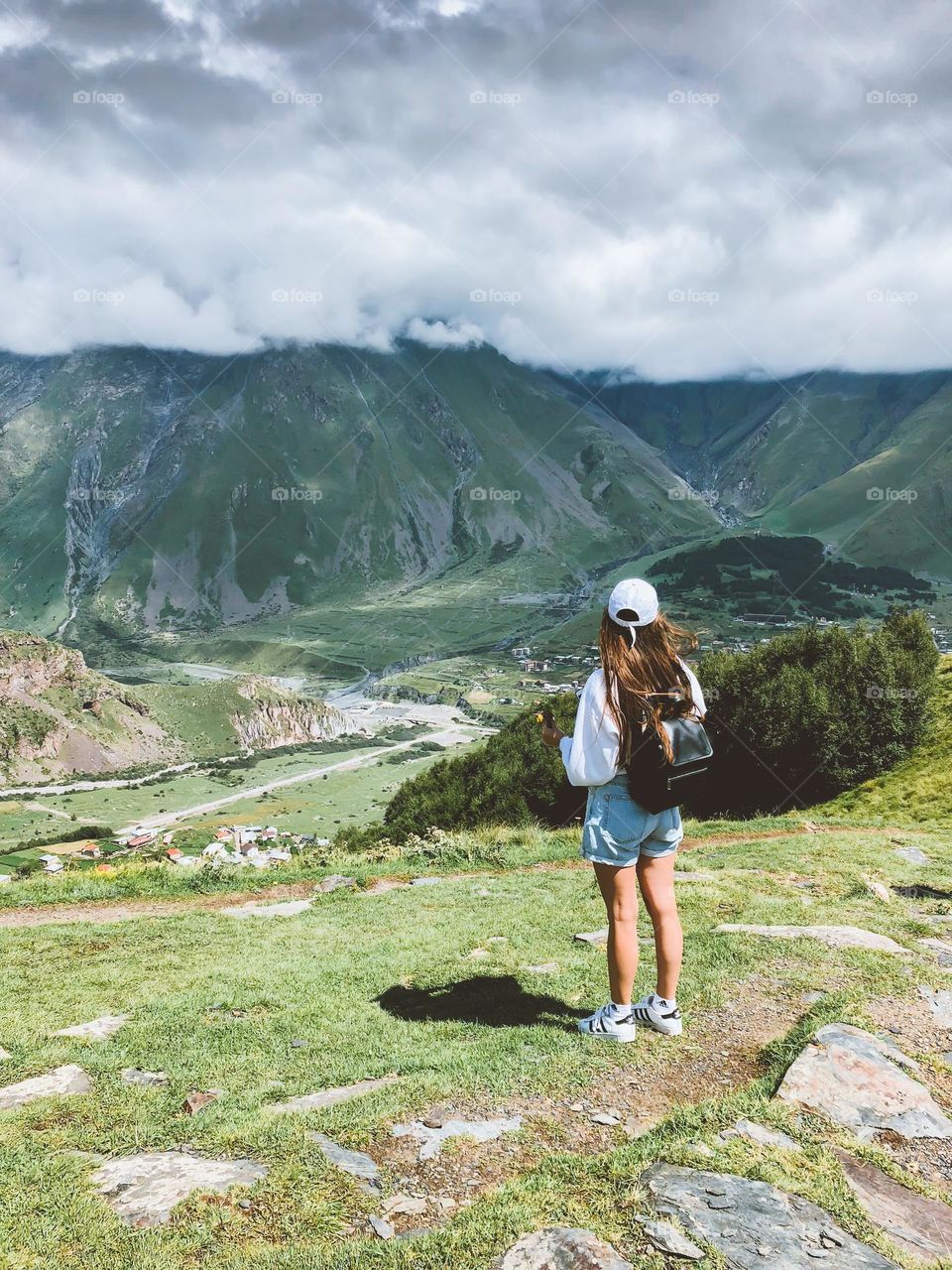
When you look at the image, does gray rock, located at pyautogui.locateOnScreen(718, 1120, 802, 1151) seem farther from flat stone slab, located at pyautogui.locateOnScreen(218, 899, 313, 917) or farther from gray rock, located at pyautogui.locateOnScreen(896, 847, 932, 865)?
gray rock, located at pyautogui.locateOnScreen(896, 847, 932, 865)

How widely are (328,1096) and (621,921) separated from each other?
290 centimetres

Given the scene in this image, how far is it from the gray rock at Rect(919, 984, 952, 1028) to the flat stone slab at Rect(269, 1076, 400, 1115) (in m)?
5.31

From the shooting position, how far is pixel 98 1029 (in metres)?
7.95

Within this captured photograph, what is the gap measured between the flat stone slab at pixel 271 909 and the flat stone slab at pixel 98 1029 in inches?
208

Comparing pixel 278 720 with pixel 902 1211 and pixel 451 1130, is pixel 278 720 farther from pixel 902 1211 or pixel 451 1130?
pixel 902 1211

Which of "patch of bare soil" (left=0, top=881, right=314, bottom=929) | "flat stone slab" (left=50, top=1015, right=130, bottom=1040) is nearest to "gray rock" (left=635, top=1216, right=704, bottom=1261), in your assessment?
"flat stone slab" (left=50, top=1015, right=130, bottom=1040)

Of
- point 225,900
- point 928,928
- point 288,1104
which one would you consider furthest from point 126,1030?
point 928,928

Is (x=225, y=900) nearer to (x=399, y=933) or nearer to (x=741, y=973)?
(x=399, y=933)

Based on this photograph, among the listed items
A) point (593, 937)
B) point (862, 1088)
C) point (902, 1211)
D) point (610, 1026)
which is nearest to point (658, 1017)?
point (610, 1026)

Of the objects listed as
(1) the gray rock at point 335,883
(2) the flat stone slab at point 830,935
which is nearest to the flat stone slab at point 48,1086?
(2) the flat stone slab at point 830,935

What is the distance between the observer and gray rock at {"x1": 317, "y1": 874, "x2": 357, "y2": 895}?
15.8 metres

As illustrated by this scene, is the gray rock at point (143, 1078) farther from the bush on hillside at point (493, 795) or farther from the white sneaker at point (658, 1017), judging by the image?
the bush on hillside at point (493, 795)

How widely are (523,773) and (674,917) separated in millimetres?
32119

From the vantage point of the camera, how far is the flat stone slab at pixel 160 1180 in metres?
4.75
